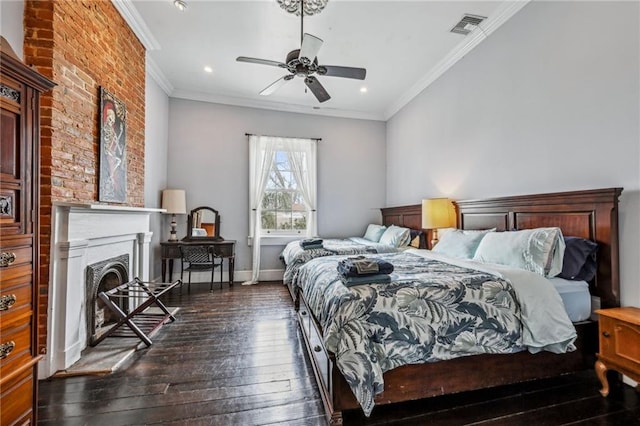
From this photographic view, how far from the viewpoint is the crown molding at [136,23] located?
288cm

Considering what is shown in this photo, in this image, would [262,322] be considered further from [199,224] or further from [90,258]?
[199,224]

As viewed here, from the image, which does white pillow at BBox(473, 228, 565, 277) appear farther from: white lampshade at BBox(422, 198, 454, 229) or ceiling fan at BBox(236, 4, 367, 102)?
ceiling fan at BBox(236, 4, 367, 102)

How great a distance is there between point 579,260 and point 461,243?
3.15 feet

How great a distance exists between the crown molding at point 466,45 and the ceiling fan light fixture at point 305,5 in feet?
5.78

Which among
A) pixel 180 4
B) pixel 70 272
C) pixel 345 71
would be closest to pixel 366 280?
pixel 345 71

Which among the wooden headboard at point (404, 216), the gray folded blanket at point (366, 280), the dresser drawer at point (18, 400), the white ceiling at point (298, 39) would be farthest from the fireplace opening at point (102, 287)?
the wooden headboard at point (404, 216)

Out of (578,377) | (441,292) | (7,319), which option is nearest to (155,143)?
(7,319)

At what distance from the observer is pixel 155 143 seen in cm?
435

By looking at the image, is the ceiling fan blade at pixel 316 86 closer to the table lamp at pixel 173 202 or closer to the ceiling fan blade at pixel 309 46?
the ceiling fan blade at pixel 309 46

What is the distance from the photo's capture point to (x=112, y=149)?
2.88 m

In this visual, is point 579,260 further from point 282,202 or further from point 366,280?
point 282,202

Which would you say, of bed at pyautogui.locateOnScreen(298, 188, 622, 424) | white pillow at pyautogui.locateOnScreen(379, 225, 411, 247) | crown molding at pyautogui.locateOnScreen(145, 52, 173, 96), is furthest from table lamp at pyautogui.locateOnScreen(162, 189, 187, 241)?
white pillow at pyautogui.locateOnScreen(379, 225, 411, 247)

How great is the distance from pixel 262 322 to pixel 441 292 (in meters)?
2.08

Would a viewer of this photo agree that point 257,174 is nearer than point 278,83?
No
